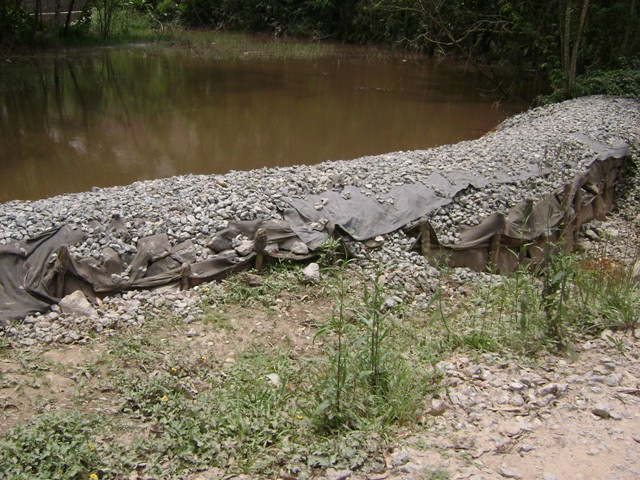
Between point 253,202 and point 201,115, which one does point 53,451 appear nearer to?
point 253,202

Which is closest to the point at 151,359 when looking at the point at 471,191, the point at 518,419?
the point at 518,419

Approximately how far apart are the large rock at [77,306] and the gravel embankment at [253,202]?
2.7 inches

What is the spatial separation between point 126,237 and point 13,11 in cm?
1533

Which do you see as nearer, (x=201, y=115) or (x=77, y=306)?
(x=77, y=306)

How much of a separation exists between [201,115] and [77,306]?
7367mm

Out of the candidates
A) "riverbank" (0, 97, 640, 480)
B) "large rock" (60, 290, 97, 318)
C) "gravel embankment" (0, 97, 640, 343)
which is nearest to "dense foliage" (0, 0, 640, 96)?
"gravel embankment" (0, 97, 640, 343)

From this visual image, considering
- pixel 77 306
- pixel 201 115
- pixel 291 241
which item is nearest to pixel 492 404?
pixel 291 241

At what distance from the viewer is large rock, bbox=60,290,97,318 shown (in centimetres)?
398

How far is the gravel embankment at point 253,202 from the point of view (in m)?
4.28

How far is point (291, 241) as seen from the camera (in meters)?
4.79

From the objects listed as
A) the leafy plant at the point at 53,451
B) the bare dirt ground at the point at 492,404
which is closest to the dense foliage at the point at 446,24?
the bare dirt ground at the point at 492,404

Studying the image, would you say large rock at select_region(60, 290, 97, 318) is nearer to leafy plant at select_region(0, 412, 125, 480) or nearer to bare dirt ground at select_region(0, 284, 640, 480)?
bare dirt ground at select_region(0, 284, 640, 480)

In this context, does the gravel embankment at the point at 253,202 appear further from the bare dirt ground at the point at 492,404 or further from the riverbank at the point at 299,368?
the bare dirt ground at the point at 492,404

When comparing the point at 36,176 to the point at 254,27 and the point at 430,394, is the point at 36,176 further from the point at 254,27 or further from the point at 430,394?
the point at 254,27
